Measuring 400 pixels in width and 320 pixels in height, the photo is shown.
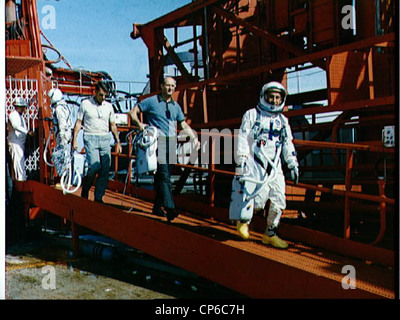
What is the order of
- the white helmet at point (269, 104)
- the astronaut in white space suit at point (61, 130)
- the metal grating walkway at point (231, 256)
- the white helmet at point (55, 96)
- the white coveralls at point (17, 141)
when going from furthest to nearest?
the white coveralls at point (17, 141), the white helmet at point (55, 96), the astronaut in white space suit at point (61, 130), the white helmet at point (269, 104), the metal grating walkway at point (231, 256)

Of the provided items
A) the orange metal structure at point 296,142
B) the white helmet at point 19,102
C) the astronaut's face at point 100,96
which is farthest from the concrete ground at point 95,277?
the white helmet at point 19,102

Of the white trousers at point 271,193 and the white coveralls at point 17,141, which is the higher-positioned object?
the white coveralls at point 17,141

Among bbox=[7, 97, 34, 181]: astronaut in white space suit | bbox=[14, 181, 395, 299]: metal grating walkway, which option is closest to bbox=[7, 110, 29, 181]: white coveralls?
bbox=[7, 97, 34, 181]: astronaut in white space suit

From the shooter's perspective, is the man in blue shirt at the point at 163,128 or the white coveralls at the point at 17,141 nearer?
the man in blue shirt at the point at 163,128

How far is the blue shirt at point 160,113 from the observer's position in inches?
201

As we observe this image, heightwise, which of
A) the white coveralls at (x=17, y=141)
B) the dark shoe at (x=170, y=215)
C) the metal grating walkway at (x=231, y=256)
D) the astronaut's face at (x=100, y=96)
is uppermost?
the astronaut's face at (x=100, y=96)

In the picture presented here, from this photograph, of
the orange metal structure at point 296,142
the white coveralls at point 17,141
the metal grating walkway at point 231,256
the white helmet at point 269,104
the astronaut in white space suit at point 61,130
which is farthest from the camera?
the white coveralls at point 17,141

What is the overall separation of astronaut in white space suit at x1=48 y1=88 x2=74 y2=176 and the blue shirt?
1.46 meters

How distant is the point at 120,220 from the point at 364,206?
2.78 meters

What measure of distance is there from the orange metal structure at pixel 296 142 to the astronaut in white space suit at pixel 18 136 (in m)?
0.17

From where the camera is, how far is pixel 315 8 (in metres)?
6.18

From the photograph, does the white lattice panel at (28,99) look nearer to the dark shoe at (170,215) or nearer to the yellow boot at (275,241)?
the dark shoe at (170,215)

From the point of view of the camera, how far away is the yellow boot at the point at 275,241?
14.2ft

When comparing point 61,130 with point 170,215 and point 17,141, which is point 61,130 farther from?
point 170,215
